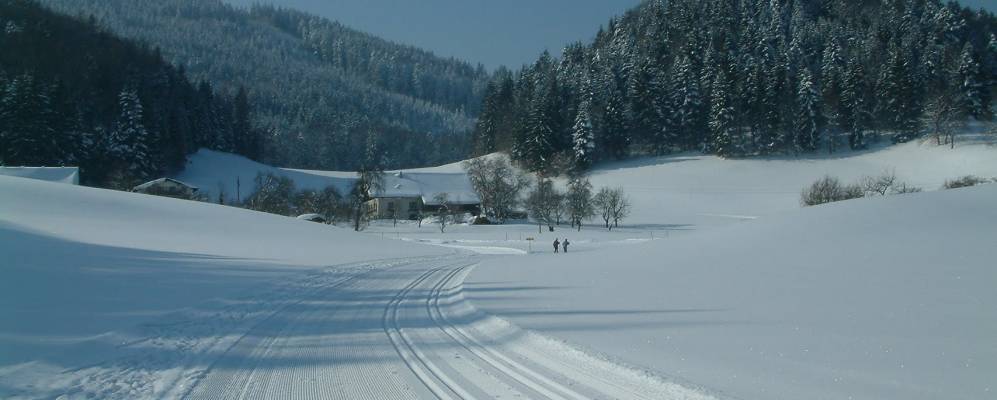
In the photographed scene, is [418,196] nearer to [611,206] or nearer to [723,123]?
[611,206]

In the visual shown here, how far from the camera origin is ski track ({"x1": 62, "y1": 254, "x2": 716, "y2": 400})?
670cm

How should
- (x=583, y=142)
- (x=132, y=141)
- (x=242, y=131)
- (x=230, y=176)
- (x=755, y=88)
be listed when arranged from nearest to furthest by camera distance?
(x=132, y=141) → (x=755, y=88) → (x=230, y=176) → (x=583, y=142) → (x=242, y=131)

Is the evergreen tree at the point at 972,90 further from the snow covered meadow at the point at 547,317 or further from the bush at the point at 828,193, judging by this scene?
the snow covered meadow at the point at 547,317

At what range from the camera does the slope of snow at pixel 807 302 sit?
269 inches

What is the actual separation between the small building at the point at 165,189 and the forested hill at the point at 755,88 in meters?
48.3

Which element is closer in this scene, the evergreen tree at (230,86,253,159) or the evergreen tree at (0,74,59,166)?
the evergreen tree at (0,74,59,166)

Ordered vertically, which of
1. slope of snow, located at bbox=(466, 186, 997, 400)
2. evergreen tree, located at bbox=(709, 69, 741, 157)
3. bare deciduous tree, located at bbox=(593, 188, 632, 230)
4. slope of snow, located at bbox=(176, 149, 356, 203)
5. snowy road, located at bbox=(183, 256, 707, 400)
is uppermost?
evergreen tree, located at bbox=(709, 69, 741, 157)

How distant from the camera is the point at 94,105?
73812mm

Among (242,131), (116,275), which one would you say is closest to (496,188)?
(242,131)

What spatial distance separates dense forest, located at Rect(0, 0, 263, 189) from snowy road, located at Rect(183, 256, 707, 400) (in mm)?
64637

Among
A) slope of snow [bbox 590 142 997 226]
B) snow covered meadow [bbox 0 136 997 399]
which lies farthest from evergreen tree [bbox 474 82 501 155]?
snow covered meadow [bbox 0 136 997 399]

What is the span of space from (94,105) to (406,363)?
84.2m

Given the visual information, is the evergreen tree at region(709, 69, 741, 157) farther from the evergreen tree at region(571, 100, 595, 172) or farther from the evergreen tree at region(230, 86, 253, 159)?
the evergreen tree at region(230, 86, 253, 159)

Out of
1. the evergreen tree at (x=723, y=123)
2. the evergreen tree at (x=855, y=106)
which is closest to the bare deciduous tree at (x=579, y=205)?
the evergreen tree at (x=723, y=123)
